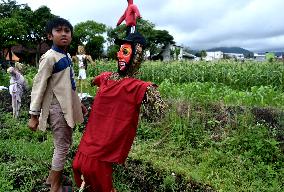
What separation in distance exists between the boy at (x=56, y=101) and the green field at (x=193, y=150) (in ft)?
1.66

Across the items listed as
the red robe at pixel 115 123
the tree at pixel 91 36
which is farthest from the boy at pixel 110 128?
the tree at pixel 91 36

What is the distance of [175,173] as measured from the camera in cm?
503

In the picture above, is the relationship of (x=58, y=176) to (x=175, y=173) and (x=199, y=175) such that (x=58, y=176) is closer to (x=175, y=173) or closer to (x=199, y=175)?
(x=175, y=173)

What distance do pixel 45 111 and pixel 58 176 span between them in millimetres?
593

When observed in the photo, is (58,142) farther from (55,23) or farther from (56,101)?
(55,23)

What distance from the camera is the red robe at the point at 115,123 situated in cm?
365

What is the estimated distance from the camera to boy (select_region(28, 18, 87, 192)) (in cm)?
381

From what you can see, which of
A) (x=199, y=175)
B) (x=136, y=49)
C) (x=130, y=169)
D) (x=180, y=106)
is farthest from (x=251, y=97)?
(x=136, y=49)

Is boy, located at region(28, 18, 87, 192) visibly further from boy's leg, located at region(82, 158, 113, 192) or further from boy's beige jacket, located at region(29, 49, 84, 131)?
boy's leg, located at region(82, 158, 113, 192)

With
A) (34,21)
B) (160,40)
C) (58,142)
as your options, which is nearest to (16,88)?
(58,142)

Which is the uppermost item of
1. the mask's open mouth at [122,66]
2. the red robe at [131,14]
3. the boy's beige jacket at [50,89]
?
the red robe at [131,14]

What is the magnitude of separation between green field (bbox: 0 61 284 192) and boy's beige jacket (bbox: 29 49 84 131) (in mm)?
713

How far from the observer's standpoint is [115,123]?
3.67 metres

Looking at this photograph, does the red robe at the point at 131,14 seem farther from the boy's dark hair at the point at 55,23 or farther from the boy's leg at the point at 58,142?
the boy's leg at the point at 58,142
